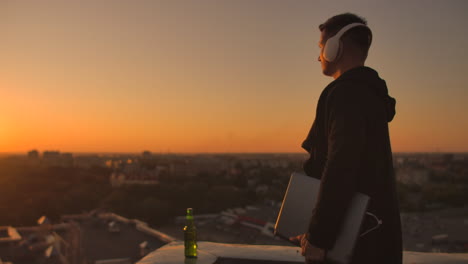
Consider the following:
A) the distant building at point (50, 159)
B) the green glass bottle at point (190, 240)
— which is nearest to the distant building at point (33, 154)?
the distant building at point (50, 159)

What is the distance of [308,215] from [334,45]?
1.49 feet

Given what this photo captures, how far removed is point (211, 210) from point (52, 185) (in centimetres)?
1646

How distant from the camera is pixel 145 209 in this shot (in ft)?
117

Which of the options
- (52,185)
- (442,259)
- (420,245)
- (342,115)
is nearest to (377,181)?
(342,115)

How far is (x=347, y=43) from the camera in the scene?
3.39ft

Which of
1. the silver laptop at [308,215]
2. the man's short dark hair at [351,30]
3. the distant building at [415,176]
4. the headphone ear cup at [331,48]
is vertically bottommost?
the distant building at [415,176]

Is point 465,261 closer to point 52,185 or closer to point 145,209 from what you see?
point 145,209

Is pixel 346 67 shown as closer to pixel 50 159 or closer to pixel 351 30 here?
pixel 351 30

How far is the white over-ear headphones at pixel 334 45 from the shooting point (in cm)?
100

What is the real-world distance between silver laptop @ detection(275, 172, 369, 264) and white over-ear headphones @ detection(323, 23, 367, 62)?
1.08 ft

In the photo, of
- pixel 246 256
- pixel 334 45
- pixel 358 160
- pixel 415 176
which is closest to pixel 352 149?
pixel 358 160

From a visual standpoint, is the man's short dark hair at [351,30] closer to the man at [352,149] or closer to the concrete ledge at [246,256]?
the man at [352,149]

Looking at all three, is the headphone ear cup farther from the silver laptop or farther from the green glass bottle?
the green glass bottle

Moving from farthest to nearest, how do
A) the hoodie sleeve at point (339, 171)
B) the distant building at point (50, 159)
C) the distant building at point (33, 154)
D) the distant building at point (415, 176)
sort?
the distant building at point (33, 154) → the distant building at point (50, 159) → the distant building at point (415, 176) → the hoodie sleeve at point (339, 171)
